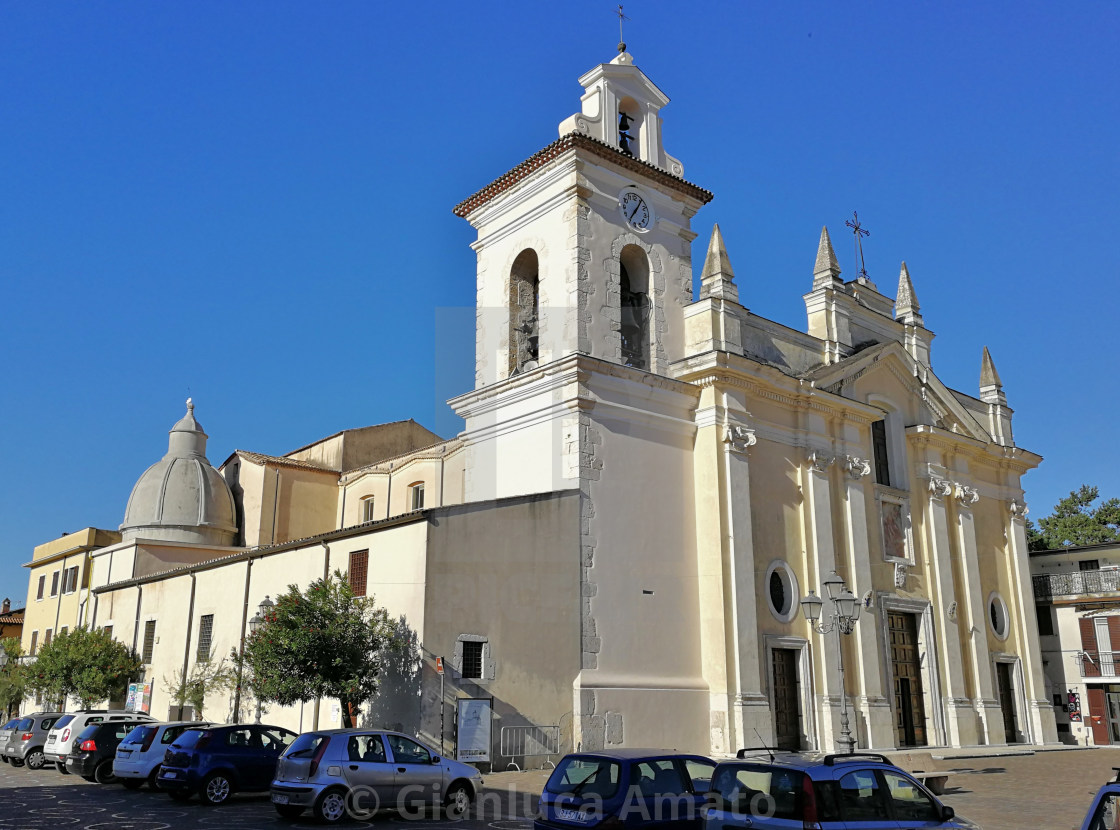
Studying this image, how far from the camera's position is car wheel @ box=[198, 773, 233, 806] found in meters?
15.5

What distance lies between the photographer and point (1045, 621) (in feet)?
121

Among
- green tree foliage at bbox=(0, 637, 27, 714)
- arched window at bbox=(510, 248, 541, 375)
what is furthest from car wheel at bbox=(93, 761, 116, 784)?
green tree foliage at bbox=(0, 637, 27, 714)

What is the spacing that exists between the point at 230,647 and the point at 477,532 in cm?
1036

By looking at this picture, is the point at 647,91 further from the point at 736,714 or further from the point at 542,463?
the point at 736,714

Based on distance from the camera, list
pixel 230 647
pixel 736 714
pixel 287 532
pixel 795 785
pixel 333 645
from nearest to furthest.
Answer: pixel 795 785 → pixel 333 645 → pixel 736 714 → pixel 230 647 → pixel 287 532

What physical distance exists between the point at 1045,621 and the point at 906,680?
12.6m

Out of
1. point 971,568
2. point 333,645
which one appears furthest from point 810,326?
point 333,645

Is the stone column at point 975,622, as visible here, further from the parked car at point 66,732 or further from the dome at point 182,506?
the dome at point 182,506

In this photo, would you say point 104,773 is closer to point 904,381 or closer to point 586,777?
point 586,777

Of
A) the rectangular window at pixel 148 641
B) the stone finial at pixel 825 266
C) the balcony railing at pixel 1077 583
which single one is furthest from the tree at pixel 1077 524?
the rectangular window at pixel 148 641

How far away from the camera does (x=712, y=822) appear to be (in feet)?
30.4

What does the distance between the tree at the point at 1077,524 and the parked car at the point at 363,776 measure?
40.3 meters

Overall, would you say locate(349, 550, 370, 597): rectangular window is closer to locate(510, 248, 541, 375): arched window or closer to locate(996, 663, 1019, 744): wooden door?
locate(510, 248, 541, 375): arched window

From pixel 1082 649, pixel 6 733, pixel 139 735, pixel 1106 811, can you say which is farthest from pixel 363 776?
pixel 1082 649
